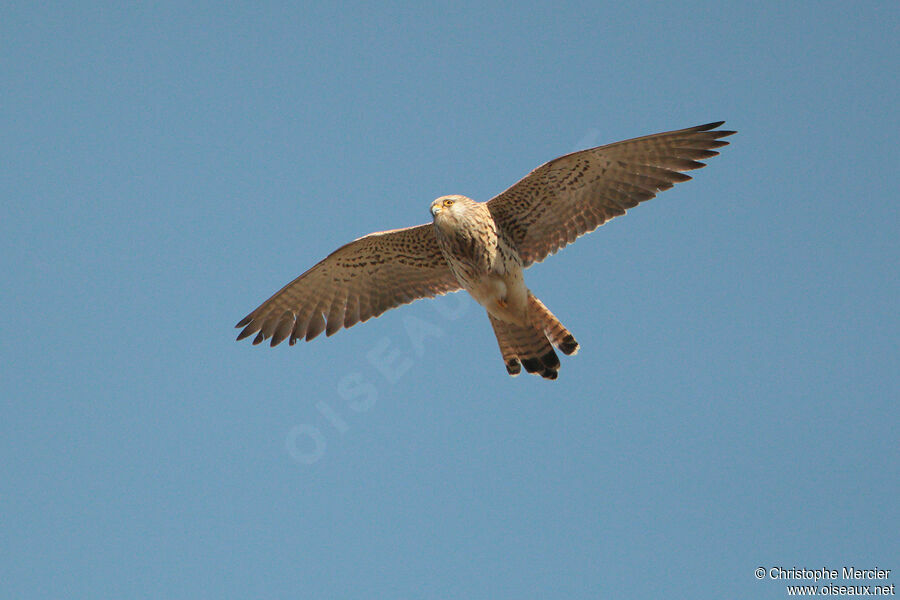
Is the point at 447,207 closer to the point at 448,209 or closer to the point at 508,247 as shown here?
the point at 448,209

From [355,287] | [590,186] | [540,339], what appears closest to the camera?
[590,186]

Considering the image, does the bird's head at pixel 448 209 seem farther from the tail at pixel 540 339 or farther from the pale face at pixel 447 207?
the tail at pixel 540 339

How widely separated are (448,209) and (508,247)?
94 cm

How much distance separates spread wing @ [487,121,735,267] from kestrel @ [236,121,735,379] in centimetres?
1

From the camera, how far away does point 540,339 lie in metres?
8.91

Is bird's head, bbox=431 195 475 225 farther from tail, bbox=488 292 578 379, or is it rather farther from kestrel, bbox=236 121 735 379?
tail, bbox=488 292 578 379

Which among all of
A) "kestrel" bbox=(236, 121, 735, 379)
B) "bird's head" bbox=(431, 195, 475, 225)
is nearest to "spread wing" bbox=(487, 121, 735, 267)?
"kestrel" bbox=(236, 121, 735, 379)

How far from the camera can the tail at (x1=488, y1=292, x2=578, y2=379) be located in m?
8.88

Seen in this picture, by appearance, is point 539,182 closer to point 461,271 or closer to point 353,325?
point 461,271

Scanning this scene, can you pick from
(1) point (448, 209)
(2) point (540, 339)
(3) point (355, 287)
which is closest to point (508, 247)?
(1) point (448, 209)

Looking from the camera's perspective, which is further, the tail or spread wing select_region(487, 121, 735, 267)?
the tail

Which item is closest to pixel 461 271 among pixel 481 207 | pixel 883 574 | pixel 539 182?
pixel 481 207

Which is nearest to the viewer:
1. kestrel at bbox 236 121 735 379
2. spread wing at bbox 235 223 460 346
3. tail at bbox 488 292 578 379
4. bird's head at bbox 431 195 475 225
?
bird's head at bbox 431 195 475 225

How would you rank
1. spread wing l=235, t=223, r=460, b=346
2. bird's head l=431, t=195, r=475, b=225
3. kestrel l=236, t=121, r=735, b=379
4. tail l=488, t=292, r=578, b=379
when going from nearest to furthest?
1. bird's head l=431, t=195, r=475, b=225
2. kestrel l=236, t=121, r=735, b=379
3. tail l=488, t=292, r=578, b=379
4. spread wing l=235, t=223, r=460, b=346
